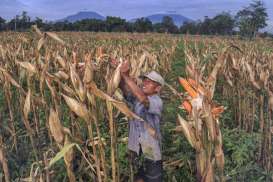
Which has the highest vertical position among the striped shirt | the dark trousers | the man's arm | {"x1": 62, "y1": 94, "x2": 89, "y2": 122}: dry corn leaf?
the man's arm

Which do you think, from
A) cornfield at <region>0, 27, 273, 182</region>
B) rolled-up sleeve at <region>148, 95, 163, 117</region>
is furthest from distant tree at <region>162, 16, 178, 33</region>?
rolled-up sleeve at <region>148, 95, 163, 117</region>

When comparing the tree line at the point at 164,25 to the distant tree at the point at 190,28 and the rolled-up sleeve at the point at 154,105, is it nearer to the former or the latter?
the distant tree at the point at 190,28

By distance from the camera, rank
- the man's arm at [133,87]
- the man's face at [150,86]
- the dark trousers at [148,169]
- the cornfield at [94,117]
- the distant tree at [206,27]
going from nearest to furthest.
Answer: the cornfield at [94,117], the man's arm at [133,87], the man's face at [150,86], the dark trousers at [148,169], the distant tree at [206,27]

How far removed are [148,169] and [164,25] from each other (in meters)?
43.0

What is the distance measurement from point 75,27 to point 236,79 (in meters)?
35.2

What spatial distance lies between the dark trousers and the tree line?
26.8 meters

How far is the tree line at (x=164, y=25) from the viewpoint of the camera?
1344 inches

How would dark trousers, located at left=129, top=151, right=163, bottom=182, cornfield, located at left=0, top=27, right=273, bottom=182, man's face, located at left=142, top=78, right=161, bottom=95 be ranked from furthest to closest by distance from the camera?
dark trousers, located at left=129, top=151, right=163, bottom=182
man's face, located at left=142, top=78, right=161, bottom=95
cornfield, located at left=0, top=27, right=273, bottom=182

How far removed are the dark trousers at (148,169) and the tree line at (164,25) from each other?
26.8 metres

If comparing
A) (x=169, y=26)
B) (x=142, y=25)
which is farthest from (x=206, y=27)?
(x=142, y=25)

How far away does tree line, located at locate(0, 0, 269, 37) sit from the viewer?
34.1 metres

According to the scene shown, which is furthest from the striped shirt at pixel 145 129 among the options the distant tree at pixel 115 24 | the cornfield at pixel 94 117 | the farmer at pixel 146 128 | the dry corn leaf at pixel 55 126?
the distant tree at pixel 115 24

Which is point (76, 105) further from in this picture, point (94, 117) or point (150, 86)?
point (150, 86)

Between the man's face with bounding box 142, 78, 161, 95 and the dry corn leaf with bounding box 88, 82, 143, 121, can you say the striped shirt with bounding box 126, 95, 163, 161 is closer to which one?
the man's face with bounding box 142, 78, 161, 95
